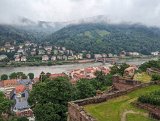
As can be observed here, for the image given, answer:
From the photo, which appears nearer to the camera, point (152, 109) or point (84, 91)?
point (152, 109)

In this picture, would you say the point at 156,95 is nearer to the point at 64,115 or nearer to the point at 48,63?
the point at 64,115

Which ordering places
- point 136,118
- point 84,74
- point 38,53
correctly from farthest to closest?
point 38,53
point 84,74
point 136,118

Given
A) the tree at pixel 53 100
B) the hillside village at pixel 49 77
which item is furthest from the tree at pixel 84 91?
the tree at pixel 53 100

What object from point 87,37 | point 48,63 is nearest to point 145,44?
point 87,37

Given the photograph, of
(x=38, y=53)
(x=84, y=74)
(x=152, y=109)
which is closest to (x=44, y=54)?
(x=38, y=53)

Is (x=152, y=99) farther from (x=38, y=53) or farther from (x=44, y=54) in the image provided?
(x=38, y=53)

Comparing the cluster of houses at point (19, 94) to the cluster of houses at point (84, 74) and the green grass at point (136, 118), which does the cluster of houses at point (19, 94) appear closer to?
the cluster of houses at point (84, 74)
